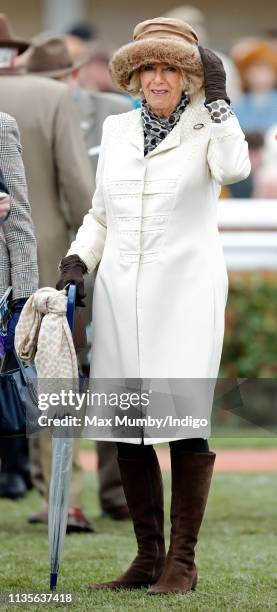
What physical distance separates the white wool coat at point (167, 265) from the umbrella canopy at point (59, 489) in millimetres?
207

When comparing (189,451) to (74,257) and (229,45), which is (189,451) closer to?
(74,257)

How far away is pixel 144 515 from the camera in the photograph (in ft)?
17.0

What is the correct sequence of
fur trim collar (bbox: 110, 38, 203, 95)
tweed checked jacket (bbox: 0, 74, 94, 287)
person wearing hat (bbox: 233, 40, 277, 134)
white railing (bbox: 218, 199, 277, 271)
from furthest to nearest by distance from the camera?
person wearing hat (bbox: 233, 40, 277, 134) < white railing (bbox: 218, 199, 277, 271) < tweed checked jacket (bbox: 0, 74, 94, 287) < fur trim collar (bbox: 110, 38, 203, 95)

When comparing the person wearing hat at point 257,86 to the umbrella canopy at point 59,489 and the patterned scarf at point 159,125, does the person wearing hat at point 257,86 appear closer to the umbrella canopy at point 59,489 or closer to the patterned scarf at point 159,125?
the patterned scarf at point 159,125

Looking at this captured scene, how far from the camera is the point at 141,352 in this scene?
502 cm

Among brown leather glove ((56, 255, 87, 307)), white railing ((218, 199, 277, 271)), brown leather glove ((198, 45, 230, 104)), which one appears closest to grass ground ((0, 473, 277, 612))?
brown leather glove ((56, 255, 87, 307))

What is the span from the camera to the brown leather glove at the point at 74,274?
5008 mm

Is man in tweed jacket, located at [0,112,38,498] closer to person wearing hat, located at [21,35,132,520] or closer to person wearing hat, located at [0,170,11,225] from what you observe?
person wearing hat, located at [0,170,11,225]

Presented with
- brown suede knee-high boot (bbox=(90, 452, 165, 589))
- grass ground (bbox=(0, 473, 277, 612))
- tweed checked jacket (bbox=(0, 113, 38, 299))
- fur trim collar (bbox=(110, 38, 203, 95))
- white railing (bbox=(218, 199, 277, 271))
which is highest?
fur trim collar (bbox=(110, 38, 203, 95))

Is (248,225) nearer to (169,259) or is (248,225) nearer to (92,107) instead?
(92,107)

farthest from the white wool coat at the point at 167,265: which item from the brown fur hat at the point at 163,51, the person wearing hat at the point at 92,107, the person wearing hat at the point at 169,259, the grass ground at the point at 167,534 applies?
the person wearing hat at the point at 92,107

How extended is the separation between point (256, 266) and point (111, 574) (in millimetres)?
4472

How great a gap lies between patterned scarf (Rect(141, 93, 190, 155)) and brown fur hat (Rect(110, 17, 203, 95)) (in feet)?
0.20

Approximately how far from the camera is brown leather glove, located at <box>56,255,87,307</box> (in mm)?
5008
